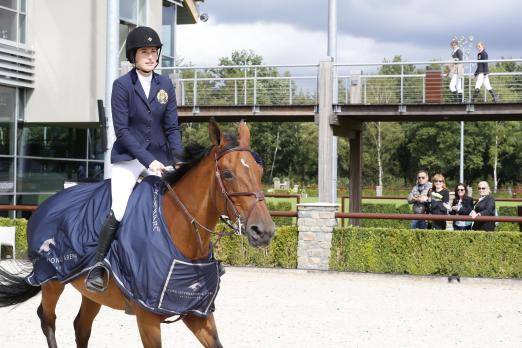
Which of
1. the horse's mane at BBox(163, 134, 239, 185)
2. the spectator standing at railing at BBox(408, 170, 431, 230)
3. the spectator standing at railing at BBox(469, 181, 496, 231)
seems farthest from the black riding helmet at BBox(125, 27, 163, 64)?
the spectator standing at railing at BBox(408, 170, 431, 230)

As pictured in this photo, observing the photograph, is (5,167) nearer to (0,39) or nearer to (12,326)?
(0,39)

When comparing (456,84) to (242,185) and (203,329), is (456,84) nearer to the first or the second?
(203,329)

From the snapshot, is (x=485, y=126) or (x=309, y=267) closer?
(x=309, y=267)

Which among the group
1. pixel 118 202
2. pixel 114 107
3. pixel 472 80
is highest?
pixel 472 80

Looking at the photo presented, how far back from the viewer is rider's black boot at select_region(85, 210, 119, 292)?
5227 millimetres

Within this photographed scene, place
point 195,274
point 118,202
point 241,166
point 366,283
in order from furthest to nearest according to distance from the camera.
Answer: point 366,283 → point 118,202 → point 195,274 → point 241,166

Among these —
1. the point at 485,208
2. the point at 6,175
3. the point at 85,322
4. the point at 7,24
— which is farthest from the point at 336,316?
the point at 7,24

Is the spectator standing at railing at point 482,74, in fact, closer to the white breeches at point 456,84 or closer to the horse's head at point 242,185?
the white breeches at point 456,84

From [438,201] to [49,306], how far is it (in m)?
10.3

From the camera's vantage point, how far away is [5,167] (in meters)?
22.3

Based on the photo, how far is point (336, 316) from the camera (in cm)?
975

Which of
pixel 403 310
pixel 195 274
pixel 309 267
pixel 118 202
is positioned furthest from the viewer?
pixel 309 267

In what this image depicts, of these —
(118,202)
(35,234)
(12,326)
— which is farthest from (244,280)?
(118,202)

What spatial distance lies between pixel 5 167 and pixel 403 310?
15349 mm
